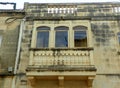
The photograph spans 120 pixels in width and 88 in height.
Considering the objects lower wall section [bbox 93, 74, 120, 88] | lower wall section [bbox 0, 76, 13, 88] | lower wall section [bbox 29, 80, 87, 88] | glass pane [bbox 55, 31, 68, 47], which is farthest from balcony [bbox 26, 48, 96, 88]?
lower wall section [bbox 0, 76, 13, 88]

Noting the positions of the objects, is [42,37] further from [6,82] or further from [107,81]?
[107,81]

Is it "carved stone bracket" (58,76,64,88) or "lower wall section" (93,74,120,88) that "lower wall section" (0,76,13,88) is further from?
"lower wall section" (93,74,120,88)

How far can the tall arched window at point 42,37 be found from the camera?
48.2 feet

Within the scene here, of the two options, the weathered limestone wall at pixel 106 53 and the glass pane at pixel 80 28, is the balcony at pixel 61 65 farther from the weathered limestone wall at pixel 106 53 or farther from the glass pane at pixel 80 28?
the glass pane at pixel 80 28

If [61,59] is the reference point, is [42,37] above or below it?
above

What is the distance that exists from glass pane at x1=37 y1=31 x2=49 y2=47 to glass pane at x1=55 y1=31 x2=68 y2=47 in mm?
561

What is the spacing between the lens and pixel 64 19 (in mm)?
15531

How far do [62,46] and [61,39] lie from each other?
0.48 meters

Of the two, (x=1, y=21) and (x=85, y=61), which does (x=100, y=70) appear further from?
(x=1, y=21)

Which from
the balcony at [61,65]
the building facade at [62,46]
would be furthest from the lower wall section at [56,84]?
the balcony at [61,65]

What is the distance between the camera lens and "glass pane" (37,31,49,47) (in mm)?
14695

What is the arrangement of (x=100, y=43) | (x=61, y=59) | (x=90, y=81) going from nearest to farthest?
1. (x=90, y=81)
2. (x=61, y=59)
3. (x=100, y=43)

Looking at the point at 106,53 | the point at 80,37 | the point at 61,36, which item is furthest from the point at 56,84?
the point at 106,53

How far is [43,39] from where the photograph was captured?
14852 mm
